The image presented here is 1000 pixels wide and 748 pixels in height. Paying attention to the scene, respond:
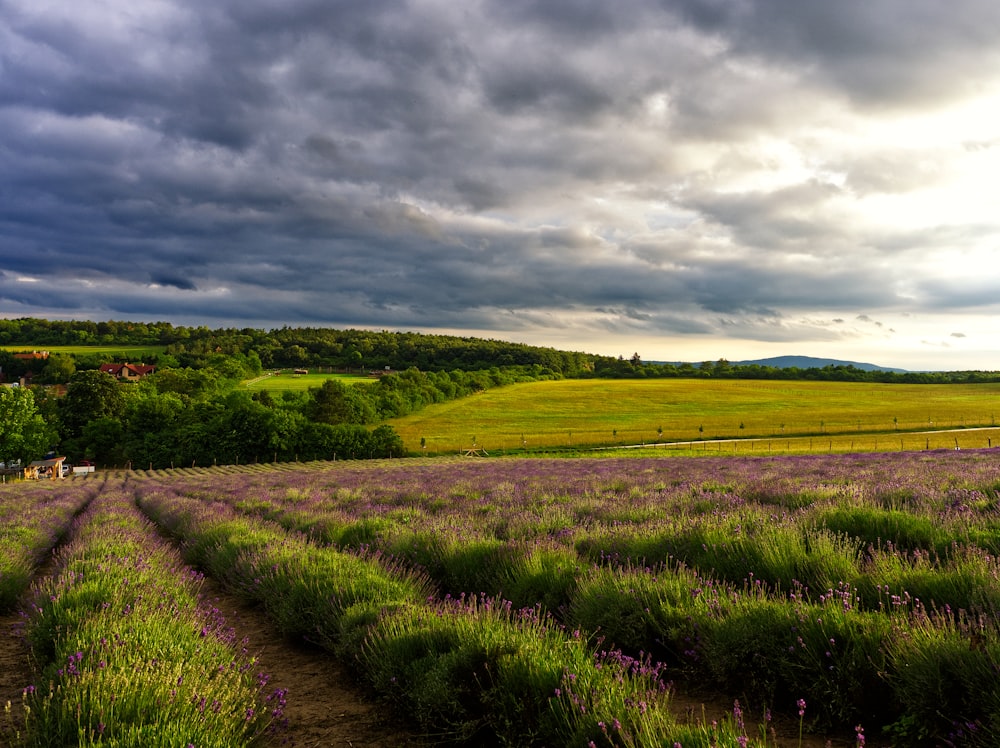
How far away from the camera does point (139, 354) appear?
152500 millimetres

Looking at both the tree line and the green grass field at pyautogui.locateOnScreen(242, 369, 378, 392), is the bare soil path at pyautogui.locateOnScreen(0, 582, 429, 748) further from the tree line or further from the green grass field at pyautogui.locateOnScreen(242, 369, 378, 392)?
the green grass field at pyautogui.locateOnScreen(242, 369, 378, 392)

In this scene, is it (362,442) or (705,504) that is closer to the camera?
(705,504)

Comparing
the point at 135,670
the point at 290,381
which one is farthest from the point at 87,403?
the point at 135,670

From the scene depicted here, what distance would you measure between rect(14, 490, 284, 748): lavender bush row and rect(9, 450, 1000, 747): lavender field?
7 cm

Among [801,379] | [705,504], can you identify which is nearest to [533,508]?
[705,504]

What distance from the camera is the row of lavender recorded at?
11.0ft

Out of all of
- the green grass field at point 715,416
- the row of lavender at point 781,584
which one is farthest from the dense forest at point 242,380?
the row of lavender at point 781,584

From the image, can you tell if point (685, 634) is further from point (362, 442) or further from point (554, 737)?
point (362, 442)

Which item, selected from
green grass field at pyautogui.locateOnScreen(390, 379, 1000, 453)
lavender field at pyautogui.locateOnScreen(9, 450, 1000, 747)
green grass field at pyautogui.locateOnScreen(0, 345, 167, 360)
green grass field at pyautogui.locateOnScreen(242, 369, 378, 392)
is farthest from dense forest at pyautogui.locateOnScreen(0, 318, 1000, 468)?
lavender field at pyautogui.locateOnScreen(9, 450, 1000, 747)

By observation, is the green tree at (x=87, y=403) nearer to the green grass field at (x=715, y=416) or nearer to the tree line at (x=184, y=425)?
the tree line at (x=184, y=425)

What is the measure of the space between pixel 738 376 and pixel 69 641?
499 ft

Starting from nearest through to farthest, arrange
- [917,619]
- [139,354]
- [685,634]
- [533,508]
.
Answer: [917,619] < [685,634] < [533,508] < [139,354]

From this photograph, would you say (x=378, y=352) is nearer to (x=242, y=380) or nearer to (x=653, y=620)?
(x=242, y=380)

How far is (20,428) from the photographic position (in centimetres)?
6525
